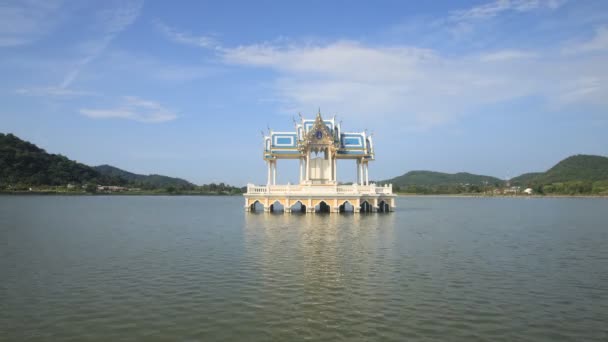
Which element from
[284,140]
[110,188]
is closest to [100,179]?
[110,188]

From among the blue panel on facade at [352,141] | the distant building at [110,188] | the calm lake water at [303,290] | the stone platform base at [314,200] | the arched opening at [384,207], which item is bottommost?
the calm lake water at [303,290]

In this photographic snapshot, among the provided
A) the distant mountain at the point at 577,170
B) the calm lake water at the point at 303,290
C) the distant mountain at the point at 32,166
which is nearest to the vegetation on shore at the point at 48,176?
the distant mountain at the point at 32,166

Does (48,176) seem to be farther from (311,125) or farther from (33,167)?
(311,125)

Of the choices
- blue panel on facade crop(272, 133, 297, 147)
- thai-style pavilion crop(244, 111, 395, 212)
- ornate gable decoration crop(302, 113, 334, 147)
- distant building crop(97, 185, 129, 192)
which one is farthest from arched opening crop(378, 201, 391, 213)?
distant building crop(97, 185, 129, 192)

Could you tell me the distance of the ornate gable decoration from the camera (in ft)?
125

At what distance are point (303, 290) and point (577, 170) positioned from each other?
518 feet

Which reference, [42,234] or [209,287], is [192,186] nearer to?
[42,234]

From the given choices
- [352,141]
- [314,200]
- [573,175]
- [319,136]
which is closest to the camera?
[314,200]

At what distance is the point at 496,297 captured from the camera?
1036 centimetres

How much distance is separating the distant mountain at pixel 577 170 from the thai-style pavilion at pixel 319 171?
114848mm

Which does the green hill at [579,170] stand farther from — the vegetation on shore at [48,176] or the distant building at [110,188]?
the distant building at [110,188]

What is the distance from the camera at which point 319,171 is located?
39125mm

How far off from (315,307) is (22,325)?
18.3ft

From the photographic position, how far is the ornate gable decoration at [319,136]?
38.2m
